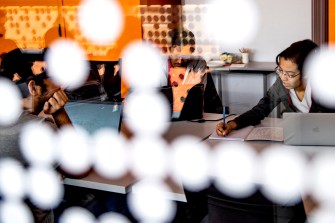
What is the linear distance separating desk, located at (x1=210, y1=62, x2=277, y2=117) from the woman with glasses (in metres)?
1.61

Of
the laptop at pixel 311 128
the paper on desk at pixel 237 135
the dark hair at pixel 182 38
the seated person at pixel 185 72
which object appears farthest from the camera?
the dark hair at pixel 182 38

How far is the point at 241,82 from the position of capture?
425 cm

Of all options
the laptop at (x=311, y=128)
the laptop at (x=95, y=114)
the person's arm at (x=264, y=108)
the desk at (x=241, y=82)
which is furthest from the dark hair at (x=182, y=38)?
the laptop at (x=311, y=128)

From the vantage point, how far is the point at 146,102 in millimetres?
2561

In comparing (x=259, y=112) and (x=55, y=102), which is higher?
(x=55, y=102)

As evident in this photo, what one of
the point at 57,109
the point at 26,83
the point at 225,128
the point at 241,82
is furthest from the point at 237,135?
the point at 241,82

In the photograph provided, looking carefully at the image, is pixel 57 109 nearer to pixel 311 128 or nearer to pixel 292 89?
pixel 311 128

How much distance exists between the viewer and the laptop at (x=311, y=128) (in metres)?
1.75

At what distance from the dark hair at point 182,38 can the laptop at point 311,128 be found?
287cm

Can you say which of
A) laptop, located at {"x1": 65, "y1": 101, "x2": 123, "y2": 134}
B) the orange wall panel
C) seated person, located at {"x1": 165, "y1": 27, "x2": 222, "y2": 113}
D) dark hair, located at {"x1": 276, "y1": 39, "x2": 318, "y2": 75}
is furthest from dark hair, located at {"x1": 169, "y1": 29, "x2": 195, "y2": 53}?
laptop, located at {"x1": 65, "y1": 101, "x2": 123, "y2": 134}

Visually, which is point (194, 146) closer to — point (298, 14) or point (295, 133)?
point (295, 133)

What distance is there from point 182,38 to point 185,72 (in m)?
Answer: 1.08

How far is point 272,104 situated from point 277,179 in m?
0.91

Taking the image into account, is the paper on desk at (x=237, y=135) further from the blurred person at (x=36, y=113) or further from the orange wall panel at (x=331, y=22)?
the orange wall panel at (x=331, y=22)
